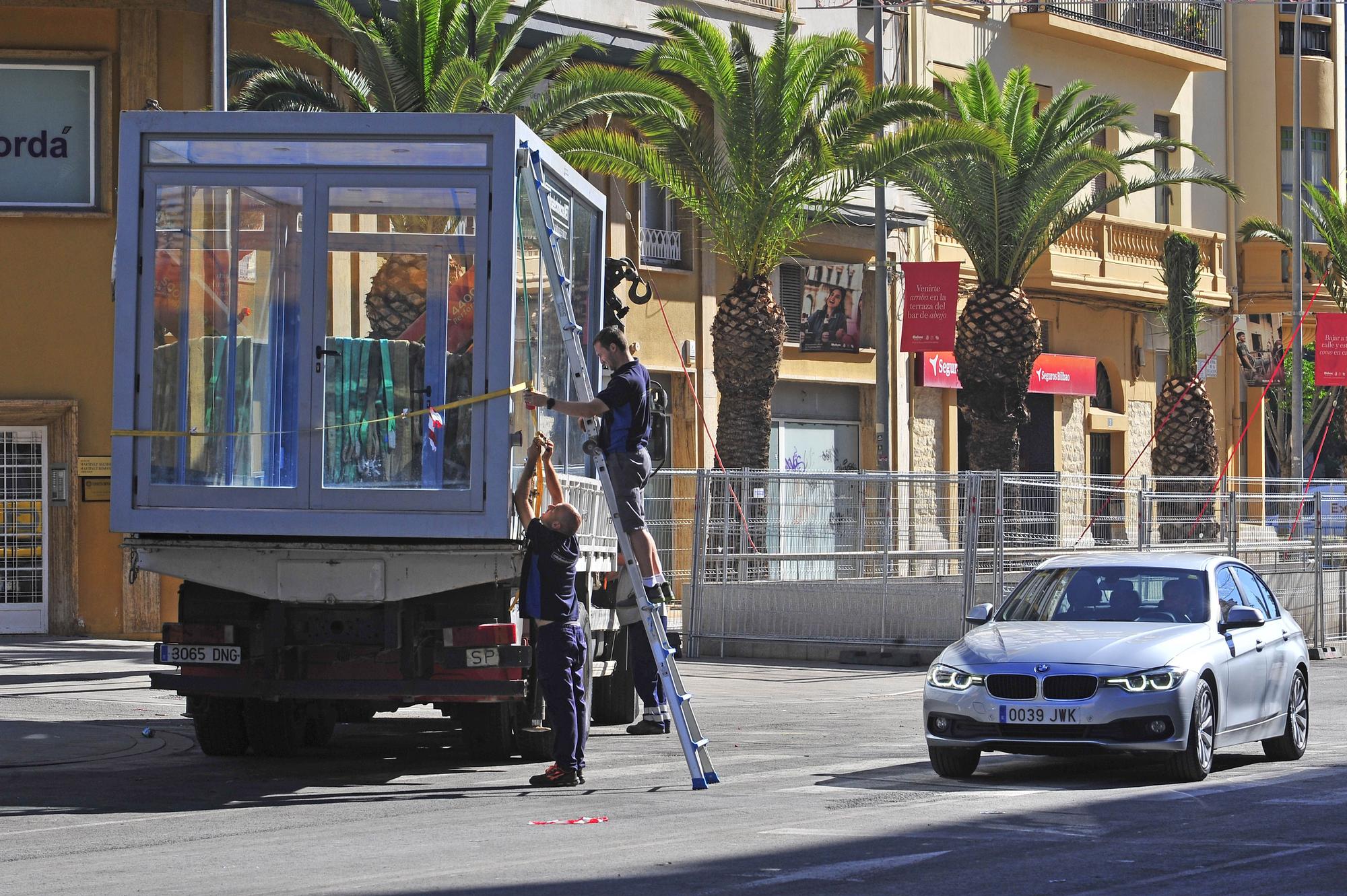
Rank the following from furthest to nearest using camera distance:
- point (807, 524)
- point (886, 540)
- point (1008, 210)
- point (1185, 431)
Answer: point (1185, 431) < point (1008, 210) < point (807, 524) < point (886, 540)

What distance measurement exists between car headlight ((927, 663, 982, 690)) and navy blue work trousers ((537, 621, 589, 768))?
203 cm

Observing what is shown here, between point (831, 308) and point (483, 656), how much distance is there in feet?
75.5

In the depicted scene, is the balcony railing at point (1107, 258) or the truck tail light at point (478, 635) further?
the balcony railing at point (1107, 258)

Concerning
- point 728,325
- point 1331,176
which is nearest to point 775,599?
point 728,325

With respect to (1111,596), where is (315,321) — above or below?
above

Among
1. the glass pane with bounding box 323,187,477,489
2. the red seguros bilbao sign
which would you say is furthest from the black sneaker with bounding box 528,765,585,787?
the red seguros bilbao sign

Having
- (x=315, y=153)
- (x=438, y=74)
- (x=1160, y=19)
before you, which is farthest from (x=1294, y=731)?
(x=1160, y=19)

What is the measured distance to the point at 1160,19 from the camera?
4172 cm

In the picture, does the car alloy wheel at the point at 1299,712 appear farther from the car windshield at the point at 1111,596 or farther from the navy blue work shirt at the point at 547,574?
the navy blue work shirt at the point at 547,574

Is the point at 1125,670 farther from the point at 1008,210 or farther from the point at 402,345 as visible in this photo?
the point at 1008,210

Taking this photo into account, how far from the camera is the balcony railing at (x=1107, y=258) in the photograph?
3684 centimetres

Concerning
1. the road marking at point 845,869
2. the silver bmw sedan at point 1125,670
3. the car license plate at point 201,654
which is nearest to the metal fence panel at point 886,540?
the silver bmw sedan at point 1125,670

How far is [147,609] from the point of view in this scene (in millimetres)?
23781

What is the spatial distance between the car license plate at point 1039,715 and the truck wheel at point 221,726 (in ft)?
15.9
